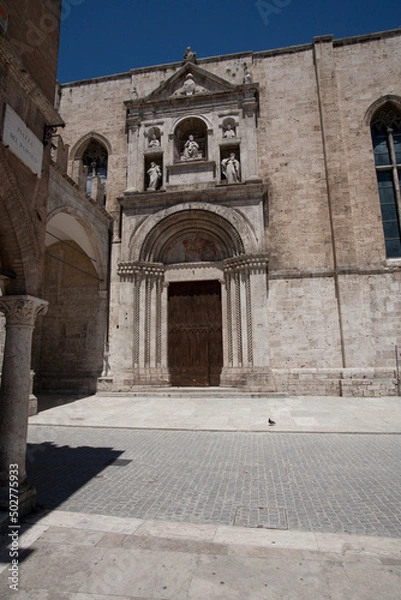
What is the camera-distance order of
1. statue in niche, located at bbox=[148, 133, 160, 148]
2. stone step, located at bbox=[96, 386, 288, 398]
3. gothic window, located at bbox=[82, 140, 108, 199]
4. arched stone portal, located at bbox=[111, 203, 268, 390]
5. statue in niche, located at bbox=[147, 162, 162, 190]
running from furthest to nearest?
gothic window, located at bbox=[82, 140, 108, 199] < statue in niche, located at bbox=[148, 133, 160, 148] < statue in niche, located at bbox=[147, 162, 162, 190] < arched stone portal, located at bbox=[111, 203, 268, 390] < stone step, located at bbox=[96, 386, 288, 398]

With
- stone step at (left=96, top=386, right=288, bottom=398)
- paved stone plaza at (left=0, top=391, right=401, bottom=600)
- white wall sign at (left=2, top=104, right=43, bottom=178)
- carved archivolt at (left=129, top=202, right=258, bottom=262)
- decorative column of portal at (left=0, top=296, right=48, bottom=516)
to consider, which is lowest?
paved stone plaza at (left=0, top=391, right=401, bottom=600)

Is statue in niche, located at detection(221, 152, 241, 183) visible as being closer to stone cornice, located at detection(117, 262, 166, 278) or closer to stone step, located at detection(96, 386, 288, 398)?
stone cornice, located at detection(117, 262, 166, 278)

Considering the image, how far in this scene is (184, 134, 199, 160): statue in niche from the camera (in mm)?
14913

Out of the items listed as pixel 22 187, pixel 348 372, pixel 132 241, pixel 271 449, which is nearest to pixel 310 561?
pixel 271 449

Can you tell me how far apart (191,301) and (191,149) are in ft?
21.1

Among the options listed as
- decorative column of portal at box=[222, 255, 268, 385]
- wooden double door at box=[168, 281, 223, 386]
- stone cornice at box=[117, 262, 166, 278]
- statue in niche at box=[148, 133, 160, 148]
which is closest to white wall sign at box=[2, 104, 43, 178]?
stone cornice at box=[117, 262, 166, 278]

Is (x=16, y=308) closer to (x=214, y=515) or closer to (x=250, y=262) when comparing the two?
(x=214, y=515)

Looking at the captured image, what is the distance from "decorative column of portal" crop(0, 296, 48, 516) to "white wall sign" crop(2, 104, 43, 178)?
157 centimetres

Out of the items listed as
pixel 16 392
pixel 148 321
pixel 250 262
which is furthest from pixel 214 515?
pixel 148 321

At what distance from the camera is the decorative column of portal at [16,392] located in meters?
3.67

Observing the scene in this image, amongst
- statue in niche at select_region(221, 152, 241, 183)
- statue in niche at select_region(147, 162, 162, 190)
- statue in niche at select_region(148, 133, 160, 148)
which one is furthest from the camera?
statue in niche at select_region(148, 133, 160, 148)

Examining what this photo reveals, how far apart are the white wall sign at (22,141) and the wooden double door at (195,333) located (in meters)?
10.2

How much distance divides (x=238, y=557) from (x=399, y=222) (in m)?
13.7

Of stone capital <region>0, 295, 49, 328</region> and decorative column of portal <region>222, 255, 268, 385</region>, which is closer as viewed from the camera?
stone capital <region>0, 295, 49, 328</region>
